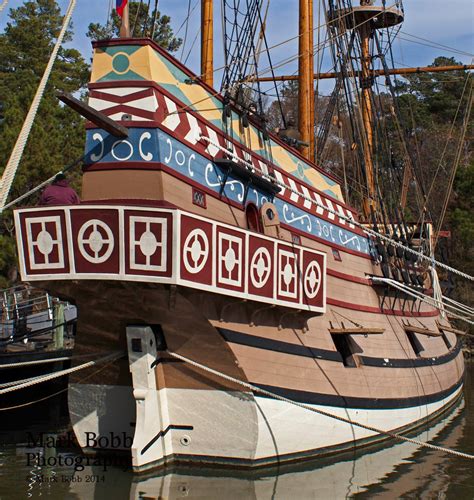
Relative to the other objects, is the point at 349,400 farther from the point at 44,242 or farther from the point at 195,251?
the point at 44,242

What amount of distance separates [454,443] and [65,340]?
29.4 feet

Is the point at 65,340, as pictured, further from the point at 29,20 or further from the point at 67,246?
the point at 29,20

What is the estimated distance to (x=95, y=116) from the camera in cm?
777

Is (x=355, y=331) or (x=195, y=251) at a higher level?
(x=195, y=251)

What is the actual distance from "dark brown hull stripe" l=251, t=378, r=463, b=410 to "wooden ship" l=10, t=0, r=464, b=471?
0.03 m

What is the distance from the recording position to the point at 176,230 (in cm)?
763

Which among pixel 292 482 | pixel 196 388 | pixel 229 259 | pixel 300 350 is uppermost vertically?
pixel 229 259

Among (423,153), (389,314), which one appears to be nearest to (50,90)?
(389,314)

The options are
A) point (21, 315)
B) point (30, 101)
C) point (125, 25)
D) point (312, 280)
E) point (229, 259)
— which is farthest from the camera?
point (30, 101)

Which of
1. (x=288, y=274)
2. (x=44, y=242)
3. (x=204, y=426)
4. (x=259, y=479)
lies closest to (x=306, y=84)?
(x=288, y=274)

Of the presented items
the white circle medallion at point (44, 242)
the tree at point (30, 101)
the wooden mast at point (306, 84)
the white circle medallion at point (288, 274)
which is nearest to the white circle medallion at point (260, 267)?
the white circle medallion at point (288, 274)

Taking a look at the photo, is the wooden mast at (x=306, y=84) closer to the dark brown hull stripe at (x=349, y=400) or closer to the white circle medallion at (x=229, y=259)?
the dark brown hull stripe at (x=349, y=400)

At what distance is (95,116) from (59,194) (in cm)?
110

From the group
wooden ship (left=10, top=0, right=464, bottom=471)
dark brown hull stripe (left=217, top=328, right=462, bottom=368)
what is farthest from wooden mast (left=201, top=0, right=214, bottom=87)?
dark brown hull stripe (left=217, top=328, right=462, bottom=368)
